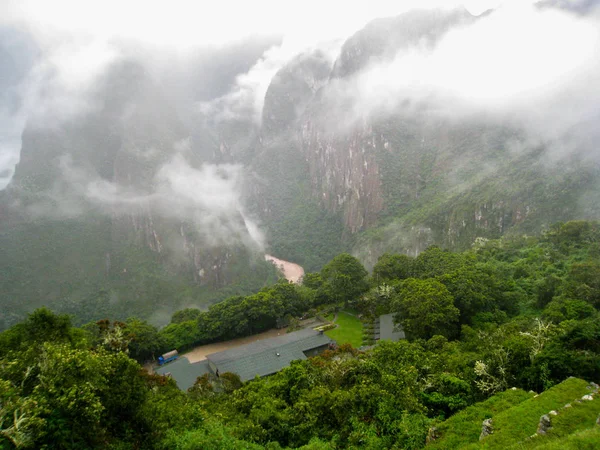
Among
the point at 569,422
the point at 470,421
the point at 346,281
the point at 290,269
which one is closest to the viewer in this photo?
the point at 569,422

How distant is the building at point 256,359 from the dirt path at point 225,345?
18.1 ft

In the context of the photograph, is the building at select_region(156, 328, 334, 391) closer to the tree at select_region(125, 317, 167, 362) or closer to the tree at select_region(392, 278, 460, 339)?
the tree at select_region(125, 317, 167, 362)

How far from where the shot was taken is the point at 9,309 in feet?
224

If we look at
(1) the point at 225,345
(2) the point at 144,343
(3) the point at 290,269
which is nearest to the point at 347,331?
(1) the point at 225,345

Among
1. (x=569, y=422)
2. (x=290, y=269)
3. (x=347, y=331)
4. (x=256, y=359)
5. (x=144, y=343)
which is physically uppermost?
(x=144, y=343)

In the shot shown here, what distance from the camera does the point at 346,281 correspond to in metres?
45.4

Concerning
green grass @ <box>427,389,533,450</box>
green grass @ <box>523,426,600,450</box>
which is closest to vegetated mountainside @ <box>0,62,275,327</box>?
green grass @ <box>427,389,533,450</box>

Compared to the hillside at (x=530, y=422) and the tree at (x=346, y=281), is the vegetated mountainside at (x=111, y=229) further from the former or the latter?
the hillside at (x=530, y=422)

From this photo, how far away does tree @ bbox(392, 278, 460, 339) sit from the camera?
27.8m

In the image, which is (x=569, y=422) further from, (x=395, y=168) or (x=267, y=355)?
(x=395, y=168)

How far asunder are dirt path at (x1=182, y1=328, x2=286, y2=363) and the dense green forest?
11.8m

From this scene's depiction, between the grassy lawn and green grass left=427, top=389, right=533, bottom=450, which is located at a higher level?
green grass left=427, top=389, right=533, bottom=450

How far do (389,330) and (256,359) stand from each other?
12582mm

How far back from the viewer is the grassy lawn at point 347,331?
37.6m
